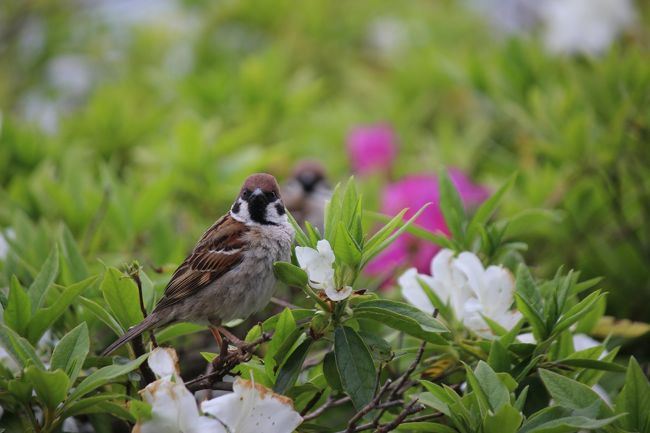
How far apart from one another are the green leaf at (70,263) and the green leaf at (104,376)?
0.43 meters

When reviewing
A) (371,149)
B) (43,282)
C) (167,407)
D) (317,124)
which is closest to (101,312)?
(43,282)

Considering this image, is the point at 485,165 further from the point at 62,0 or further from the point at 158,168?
the point at 62,0

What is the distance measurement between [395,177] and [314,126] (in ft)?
1.45

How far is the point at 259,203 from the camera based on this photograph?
1.73 meters

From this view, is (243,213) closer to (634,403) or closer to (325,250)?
(325,250)

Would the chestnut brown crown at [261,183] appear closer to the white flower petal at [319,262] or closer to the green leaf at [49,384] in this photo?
the white flower petal at [319,262]

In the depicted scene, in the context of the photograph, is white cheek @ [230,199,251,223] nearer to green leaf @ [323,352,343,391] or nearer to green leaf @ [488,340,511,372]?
green leaf @ [323,352,343,391]

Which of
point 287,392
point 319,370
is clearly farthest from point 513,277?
point 287,392

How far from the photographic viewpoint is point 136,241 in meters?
2.25

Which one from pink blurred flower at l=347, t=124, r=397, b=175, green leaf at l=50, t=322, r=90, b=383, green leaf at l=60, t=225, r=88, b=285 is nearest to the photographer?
green leaf at l=50, t=322, r=90, b=383

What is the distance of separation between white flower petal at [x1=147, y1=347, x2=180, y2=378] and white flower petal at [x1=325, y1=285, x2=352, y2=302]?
0.25 m

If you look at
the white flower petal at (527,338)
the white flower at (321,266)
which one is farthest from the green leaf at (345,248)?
the white flower petal at (527,338)

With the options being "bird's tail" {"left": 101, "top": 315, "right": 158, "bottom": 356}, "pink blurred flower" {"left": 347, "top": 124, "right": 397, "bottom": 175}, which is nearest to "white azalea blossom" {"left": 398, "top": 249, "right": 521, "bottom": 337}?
"bird's tail" {"left": 101, "top": 315, "right": 158, "bottom": 356}

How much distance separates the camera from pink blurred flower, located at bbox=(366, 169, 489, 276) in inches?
94.0
